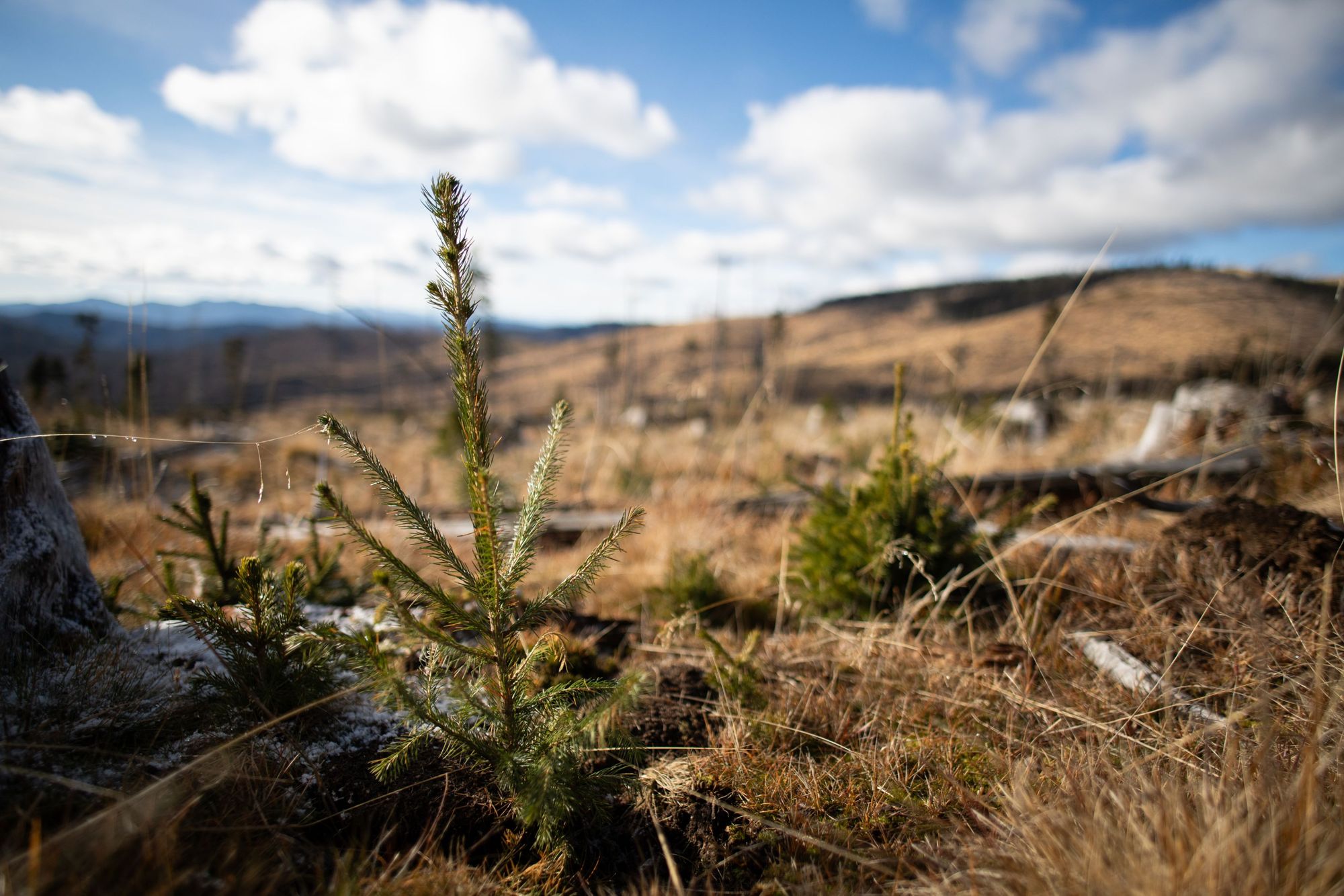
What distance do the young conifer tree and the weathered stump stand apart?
113cm

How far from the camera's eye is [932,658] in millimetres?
2408

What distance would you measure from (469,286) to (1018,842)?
68.7 inches

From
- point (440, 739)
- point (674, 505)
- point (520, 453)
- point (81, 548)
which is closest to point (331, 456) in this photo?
point (520, 453)

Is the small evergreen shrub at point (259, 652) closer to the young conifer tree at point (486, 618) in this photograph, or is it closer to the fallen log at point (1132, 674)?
the young conifer tree at point (486, 618)

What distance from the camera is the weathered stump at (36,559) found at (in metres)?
1.77

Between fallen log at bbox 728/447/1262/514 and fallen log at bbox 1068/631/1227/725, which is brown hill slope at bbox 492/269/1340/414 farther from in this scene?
fallen log at bbox 1068/631/1227/725

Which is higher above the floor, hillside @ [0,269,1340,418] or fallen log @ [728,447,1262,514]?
hillside @ [0,269,1340,418]

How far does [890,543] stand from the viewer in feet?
9.07

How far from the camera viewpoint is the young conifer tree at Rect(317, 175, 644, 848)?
1.36 m

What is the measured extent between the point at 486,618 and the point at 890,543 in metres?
1.91

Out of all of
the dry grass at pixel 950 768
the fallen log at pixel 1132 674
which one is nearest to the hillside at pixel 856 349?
the dry grass at pixel 950 768

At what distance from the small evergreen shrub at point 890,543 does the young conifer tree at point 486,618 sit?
156cm

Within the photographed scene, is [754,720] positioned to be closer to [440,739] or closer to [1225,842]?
[440,739]

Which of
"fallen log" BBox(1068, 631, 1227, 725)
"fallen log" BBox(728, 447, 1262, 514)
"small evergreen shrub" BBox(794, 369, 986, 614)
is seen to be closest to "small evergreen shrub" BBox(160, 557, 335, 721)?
"small evergreen shrub" BBox(794, 369, 986, 614)
